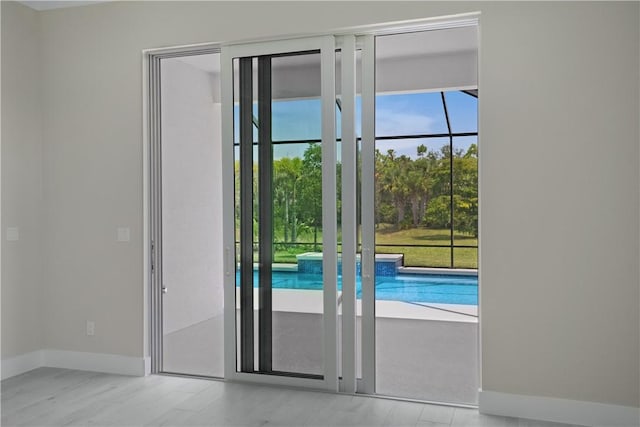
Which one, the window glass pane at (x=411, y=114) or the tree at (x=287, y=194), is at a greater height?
the window glass pane at (x=411, y=114)

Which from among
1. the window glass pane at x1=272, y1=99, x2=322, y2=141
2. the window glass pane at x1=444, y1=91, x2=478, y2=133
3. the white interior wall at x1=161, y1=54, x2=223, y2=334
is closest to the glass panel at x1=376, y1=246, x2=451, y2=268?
the window glass pane at x1=444, y1=91, x2=478, y2=133

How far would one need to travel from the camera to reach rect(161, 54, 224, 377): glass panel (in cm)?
555

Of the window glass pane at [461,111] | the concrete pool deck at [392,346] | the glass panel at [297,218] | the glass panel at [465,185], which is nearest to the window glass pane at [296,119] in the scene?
the glass panel at [297,218]

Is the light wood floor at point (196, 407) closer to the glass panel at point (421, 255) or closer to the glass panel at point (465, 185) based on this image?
the glass panel at point (421, 255)

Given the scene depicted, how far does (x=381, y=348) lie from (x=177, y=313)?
2.19 meters

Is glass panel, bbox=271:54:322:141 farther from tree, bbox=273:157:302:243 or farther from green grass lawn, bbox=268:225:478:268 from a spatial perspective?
green grass lawn, bbox=268:225:478:268

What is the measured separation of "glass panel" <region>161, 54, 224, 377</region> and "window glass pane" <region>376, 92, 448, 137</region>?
1.98 metres
